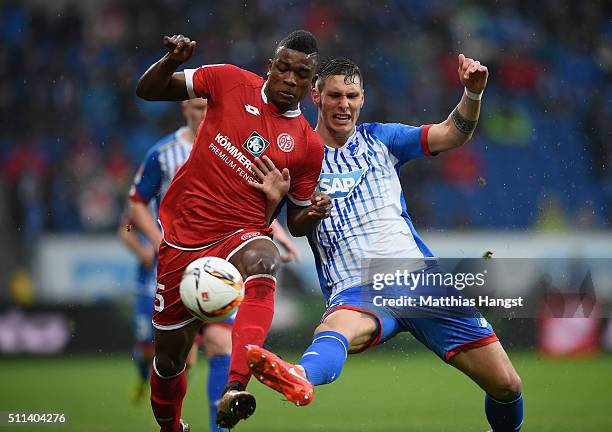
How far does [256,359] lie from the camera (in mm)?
4398

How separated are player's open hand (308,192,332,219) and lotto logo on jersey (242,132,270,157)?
15.2 inches

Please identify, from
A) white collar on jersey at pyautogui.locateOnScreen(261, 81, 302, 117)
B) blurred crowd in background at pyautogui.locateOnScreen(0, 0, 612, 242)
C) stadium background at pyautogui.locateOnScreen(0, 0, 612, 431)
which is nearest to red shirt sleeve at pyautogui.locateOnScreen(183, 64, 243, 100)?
white collar on jersey at pyautogui.locateOnScreen(261, 81, 302, 117)

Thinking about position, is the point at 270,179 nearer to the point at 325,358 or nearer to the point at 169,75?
the point at 169,75

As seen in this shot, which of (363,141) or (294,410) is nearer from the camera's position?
(363,141)

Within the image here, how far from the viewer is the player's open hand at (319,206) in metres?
5.16

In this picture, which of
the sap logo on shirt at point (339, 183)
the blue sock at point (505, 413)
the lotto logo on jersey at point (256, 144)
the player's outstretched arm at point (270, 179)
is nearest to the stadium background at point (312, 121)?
the blue sock at point (505, 413)

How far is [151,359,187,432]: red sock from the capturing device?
222 inches

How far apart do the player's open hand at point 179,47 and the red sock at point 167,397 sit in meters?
1.86

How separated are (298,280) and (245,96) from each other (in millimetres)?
7699

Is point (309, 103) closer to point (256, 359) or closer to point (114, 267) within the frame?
point (114, 267)

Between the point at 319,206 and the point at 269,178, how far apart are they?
31cm

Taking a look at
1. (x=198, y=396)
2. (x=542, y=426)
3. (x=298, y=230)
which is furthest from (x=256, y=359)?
(x=198, y=396)

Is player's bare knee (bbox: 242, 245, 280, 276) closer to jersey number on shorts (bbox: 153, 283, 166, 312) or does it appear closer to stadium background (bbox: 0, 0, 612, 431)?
jersey number on shorts (bbox: 153, 283, 166, 312)

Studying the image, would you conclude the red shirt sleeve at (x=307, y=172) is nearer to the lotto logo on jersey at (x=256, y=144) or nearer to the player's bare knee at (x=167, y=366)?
→ the lotto logo on jersey at (x=256, y=144)
